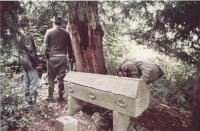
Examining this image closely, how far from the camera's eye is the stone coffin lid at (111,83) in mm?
4207

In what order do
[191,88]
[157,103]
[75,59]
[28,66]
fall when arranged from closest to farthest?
[28,66]
[75,59]
[157,103]
[191,88]

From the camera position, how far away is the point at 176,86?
9859mm

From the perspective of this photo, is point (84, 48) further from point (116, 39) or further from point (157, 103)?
point (116, 39)

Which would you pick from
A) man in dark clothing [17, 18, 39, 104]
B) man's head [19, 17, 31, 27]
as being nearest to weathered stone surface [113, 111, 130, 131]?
man's head [19, 17, 31, 27]

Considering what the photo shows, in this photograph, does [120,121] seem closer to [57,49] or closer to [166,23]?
[57,49]

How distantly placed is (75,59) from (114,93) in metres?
2.49

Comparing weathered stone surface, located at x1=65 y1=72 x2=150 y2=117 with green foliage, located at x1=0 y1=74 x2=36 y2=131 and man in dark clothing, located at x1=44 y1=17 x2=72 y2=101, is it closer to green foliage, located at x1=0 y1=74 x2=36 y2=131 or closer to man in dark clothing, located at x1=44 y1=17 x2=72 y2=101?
green foliage, located at x1=0 y1=74 x2=36 y2=131

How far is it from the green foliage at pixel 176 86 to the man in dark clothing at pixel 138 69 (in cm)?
225

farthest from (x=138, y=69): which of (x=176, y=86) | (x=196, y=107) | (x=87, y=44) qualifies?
(x=176, y=86)

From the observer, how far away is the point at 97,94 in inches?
194

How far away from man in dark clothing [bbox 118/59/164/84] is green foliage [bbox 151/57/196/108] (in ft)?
7.40

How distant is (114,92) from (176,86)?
584cm

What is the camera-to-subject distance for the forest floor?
5.94 meters

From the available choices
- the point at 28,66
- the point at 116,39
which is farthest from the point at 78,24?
the point at 116,39
